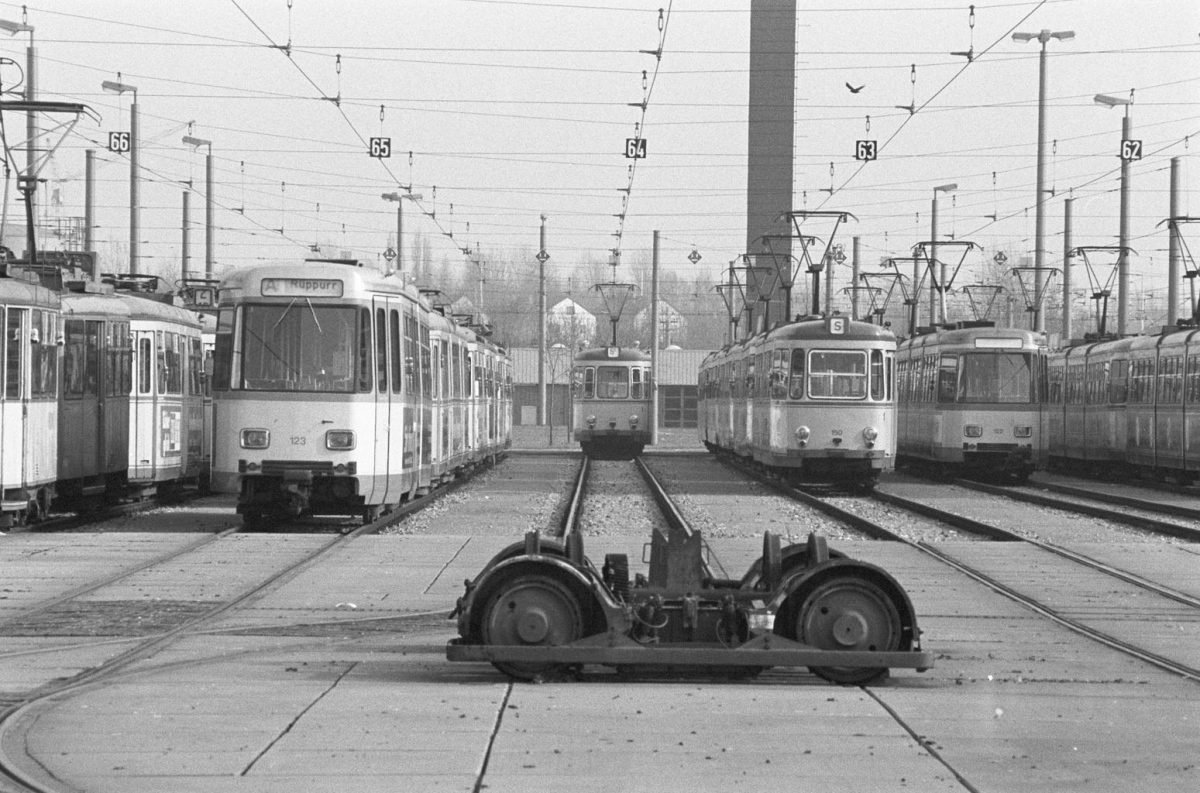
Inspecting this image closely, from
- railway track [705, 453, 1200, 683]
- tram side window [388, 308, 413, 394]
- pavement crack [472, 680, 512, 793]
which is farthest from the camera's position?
tram side window [388, 308, 413, 394]

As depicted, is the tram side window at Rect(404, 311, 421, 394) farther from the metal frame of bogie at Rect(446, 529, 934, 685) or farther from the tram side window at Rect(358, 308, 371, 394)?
the metal frame of bogie at Rect(446, 529, 934, 685)

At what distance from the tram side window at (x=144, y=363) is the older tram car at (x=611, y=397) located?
2500 centimetres

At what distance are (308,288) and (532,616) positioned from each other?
11.3 metres

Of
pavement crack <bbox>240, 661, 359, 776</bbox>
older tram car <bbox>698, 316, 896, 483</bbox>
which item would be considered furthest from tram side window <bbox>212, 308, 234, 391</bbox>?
older tram car <bbox>698, 316, 896, 483</bbox>

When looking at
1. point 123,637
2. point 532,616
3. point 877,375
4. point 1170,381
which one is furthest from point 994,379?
point 532,616

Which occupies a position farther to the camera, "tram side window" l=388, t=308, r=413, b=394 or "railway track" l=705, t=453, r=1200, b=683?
"tram side window" l=388, t=308, r=413, b=394

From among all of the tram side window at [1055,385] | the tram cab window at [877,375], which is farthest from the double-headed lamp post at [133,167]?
the tram side window at [1055,385]

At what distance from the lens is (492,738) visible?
26.3 ft

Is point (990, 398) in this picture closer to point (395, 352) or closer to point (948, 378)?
point (948, 378)

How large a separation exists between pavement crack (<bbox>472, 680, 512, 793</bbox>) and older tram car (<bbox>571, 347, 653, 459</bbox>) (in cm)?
4052

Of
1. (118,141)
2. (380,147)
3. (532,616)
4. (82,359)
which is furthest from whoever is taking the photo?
(118,141)

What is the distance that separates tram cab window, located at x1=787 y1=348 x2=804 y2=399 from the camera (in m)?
32.2

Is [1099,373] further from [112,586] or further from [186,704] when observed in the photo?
[186,704]

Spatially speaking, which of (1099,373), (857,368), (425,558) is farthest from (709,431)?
(425,558)
